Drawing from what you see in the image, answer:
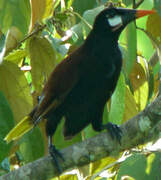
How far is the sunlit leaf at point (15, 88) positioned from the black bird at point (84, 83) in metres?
0.21

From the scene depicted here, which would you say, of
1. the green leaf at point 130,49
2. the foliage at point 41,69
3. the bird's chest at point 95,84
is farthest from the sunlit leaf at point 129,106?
the bird's chest at point 95,84

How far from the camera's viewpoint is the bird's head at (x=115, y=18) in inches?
88.3

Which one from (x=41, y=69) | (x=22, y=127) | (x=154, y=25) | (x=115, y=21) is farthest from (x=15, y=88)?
(x=154, y=25)

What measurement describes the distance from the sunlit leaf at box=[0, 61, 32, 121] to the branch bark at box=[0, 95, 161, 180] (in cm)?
22

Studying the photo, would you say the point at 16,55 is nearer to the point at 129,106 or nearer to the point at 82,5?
the point at 82,5

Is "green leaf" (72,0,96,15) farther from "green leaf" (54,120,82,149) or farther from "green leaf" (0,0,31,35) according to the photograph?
"green leaf" (54,120,82,149)

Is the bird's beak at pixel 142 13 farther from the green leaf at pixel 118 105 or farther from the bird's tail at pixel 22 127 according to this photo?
the bird's tail at pixel 22 127

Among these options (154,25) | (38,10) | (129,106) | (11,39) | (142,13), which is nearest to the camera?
(11,39)

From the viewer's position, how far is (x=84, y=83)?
2291 mm

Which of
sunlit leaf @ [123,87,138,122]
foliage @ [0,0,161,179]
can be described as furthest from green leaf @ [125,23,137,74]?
sunlit leaf @ [123,87,138,122]

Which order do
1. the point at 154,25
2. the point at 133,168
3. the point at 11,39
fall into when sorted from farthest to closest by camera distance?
the point at 154,25, the point at 11,39, the point at 133,168

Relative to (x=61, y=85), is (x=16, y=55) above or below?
above

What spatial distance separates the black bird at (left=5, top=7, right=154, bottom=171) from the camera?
2.26 metres

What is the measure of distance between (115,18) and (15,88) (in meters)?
0.68
